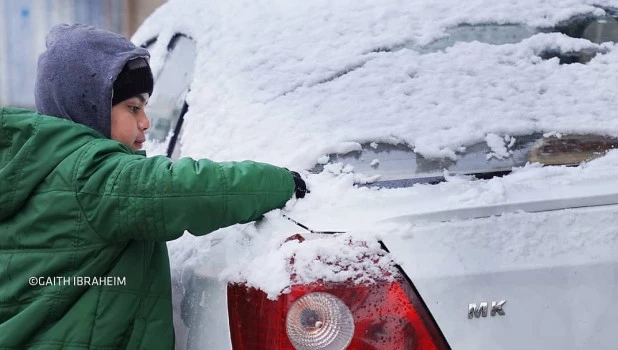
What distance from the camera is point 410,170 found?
200 cm

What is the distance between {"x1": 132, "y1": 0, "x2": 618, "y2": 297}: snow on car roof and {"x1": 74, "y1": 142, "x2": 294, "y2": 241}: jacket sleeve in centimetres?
12

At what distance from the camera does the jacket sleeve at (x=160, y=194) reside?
1.76 m

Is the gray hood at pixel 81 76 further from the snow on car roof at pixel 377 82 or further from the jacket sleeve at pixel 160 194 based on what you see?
the snow on car roof at pixel 377 82

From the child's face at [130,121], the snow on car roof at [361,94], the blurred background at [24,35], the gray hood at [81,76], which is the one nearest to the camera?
the snow on car roof at [361,94]

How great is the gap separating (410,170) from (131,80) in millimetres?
792

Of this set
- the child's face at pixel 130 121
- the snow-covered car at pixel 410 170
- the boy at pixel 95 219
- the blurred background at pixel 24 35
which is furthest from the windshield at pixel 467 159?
the blurred background at pixel 24 35

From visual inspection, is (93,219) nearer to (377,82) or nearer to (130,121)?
(130,121)

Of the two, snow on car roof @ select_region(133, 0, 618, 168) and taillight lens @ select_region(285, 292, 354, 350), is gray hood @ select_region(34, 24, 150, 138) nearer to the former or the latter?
snow on car roof @ select_region(133, 0, 618, 168)

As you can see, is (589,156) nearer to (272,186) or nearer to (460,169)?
(460,169)

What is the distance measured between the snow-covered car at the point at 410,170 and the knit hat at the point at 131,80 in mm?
283

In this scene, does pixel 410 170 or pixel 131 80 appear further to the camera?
pixel 131 80

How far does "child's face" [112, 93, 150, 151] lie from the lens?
6.91 ft

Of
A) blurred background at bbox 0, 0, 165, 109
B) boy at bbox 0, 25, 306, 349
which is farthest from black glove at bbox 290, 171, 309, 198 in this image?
blurred background at bbox 0, 0, 165, 109

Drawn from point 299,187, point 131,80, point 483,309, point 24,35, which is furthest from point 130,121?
point 24,35
